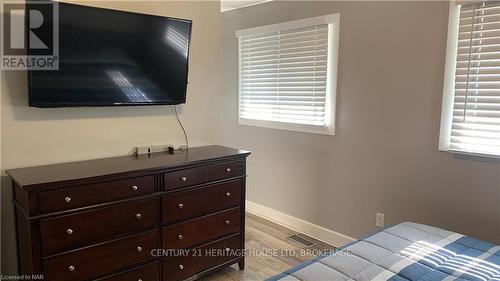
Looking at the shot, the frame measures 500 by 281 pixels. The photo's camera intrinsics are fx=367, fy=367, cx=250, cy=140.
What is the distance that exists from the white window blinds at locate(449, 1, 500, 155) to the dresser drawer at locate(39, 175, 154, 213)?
2108 mm

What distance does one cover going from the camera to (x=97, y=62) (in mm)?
2254

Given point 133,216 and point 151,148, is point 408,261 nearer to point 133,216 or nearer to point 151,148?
point 133,216

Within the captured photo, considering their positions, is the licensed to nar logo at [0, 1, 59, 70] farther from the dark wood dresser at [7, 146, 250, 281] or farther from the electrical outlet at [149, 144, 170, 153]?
the electrical outlet at [149, 144, 170, 153]

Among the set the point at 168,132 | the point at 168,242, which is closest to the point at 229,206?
the point at 168,242

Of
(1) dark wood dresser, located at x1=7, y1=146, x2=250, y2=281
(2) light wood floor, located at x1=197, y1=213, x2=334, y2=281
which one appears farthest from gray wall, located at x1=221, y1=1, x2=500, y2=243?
(1) dark wood dresser, located at x1=7, y1=146, x2=250, y2=281

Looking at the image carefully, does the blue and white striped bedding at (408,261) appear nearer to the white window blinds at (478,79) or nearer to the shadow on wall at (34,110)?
the white window blinds at (478,79)

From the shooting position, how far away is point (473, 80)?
2.43m

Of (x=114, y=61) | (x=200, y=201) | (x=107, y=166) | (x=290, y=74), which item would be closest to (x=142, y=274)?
(x=200, y=201)

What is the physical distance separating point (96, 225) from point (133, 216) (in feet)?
0.71

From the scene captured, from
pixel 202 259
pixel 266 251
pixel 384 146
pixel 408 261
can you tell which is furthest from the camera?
pixel 266 251

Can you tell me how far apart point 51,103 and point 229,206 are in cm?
137

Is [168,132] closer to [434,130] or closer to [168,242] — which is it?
[168,242]

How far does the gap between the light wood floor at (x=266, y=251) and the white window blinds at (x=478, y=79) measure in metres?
1.53

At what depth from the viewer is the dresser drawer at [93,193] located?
1877 millimetres
